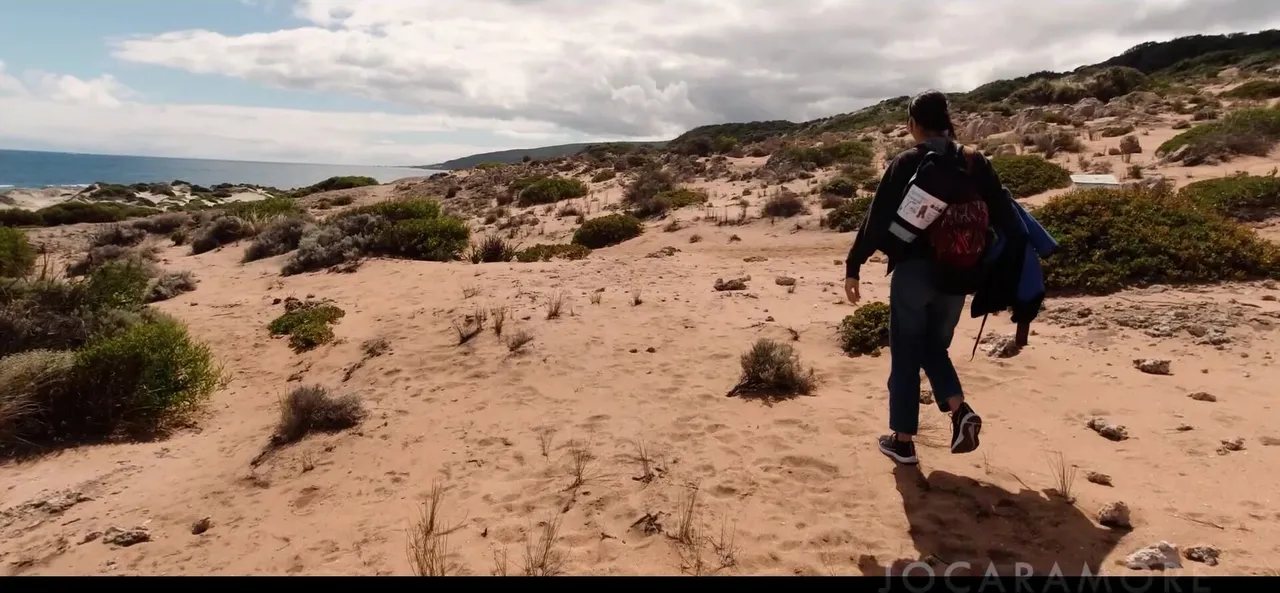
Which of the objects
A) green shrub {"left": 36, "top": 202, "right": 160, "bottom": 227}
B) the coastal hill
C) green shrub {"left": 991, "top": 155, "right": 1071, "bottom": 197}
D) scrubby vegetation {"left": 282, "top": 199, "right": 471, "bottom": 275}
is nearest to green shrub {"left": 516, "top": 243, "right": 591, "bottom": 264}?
the coastal hill

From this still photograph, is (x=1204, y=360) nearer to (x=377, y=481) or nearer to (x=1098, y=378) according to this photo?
(x=1098, y=378)

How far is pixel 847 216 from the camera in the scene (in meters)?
13.2

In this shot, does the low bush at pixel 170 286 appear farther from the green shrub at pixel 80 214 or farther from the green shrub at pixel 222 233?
the green shrub at pixel 80 214

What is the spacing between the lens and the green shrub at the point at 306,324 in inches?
328

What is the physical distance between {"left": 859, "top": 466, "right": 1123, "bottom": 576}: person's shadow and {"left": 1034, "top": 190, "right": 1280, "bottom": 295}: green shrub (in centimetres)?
490

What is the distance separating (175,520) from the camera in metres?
4.36

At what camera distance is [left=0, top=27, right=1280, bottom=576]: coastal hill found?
11.3 ft

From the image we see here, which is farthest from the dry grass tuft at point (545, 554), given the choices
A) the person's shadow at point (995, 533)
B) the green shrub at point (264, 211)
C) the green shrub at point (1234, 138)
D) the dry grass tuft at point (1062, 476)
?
the green shrub at point (264, 211)

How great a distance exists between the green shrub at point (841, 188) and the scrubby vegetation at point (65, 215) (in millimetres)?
26439

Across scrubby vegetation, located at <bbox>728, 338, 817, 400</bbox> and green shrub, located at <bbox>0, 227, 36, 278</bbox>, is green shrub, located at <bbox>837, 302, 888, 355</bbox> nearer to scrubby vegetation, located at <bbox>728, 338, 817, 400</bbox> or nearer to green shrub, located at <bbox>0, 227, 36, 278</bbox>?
scrubby vegetation, located at <bbox>728, 338, 817, 400</bbox>

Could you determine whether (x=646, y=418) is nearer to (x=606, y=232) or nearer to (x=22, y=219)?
(x=606, y=232)

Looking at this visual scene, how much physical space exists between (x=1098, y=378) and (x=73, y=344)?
10.0 metres

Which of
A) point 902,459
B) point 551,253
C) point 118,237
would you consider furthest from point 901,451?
point 118,237

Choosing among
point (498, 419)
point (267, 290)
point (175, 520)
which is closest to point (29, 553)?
point (175, 520)
